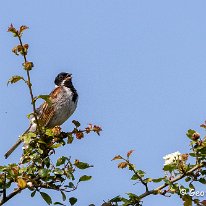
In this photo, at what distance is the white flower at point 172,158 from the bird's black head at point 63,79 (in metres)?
4.48

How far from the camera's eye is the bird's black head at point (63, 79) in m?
8.70

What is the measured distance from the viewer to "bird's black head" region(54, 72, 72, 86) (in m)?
8.70

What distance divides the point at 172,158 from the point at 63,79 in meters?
4.72

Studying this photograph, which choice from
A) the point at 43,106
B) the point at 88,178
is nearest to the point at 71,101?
the point at 43,106

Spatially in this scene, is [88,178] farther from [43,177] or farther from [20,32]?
[20,32]

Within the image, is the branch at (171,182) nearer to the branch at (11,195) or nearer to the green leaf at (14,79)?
the branch at (11,195)

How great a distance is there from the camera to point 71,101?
8188 millimetres

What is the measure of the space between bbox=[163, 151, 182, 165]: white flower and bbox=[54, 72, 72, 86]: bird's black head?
4.48 m

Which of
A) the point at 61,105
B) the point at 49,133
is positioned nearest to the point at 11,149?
the point at 61,105

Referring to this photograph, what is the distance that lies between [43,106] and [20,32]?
3.25 m

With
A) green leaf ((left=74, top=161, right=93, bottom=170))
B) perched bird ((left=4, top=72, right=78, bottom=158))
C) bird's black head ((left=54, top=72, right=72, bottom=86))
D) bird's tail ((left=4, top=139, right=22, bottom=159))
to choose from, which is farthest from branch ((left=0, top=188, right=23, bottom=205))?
bird's black head ((left=54, top=72, right=72, bottom=86))

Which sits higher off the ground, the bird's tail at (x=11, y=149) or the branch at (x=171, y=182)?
the bird's tail at (x=11, y=149)

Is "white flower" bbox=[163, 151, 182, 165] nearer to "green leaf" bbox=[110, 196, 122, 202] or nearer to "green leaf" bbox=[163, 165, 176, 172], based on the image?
"green leaf" bbox=[163, 165, 176, 172]

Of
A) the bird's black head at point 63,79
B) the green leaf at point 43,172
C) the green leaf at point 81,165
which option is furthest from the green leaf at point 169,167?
the bird's black head at point 63,79
